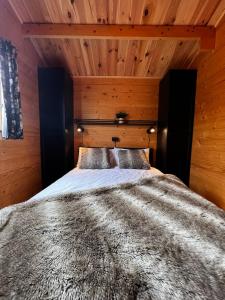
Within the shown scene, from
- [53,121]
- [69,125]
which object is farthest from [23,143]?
[69,125]

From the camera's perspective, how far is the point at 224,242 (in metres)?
0.77

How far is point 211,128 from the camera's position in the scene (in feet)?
7.25

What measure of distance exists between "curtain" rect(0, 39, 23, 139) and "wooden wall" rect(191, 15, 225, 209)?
235 centimetres

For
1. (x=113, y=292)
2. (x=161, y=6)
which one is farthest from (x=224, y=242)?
(x=161, y=6)

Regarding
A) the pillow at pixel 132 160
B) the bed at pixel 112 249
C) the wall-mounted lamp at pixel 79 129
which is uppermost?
the wall-mounted lamp at pixel 79 129

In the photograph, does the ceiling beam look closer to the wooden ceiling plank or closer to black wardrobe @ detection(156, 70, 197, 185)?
the wooden ceiling plank

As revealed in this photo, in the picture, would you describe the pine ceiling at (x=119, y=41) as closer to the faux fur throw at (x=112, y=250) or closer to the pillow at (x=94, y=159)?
the pillow at (x=94, y=159)

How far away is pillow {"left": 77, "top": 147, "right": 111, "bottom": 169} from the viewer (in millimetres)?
2494

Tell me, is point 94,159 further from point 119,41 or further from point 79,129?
point 119,41

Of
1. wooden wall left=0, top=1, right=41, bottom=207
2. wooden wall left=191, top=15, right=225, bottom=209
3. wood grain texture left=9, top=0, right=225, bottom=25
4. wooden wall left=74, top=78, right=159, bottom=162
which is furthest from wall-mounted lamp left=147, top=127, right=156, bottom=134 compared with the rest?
wooden wall left=0, top=1, right=41, bottom=207

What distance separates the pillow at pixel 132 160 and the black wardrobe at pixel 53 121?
35.1 inches

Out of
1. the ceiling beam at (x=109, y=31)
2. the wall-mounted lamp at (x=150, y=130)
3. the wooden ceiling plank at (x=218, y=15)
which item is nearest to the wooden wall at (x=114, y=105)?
the wall-mounted lamp at (x=150, y=130)

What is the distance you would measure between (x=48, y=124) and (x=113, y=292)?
251cm

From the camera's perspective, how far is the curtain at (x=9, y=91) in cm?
172
